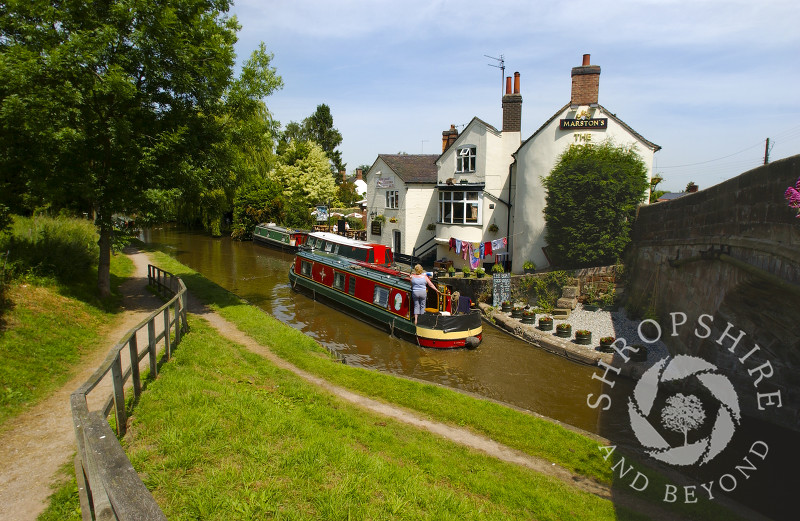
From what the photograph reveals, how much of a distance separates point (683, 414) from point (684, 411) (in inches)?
4.8

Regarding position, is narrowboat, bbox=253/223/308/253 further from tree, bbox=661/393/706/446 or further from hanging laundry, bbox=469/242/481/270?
tree, bbox=661/393/706/446

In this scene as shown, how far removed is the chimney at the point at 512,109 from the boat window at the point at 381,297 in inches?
454

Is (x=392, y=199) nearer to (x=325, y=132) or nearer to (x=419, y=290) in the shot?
(x=419, y=290)

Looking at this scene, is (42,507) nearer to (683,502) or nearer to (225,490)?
(225,490)

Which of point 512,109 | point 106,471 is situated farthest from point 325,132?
point 106,471

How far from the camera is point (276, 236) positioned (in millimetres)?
35594

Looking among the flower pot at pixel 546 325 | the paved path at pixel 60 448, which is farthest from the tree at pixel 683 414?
the flower pot at pixel 546 325

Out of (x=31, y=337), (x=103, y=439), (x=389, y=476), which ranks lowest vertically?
(x=389, y=476)

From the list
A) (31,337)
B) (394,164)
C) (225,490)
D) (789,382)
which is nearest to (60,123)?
(31,337)

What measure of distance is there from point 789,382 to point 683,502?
400 centimetres

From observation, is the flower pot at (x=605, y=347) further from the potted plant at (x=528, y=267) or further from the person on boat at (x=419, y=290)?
the potted plant at (x=528, y=267)

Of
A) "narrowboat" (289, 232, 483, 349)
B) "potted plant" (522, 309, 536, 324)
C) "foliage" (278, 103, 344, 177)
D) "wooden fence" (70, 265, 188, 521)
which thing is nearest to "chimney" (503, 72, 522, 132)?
"narrowboat" (289, 232, 483, 349)

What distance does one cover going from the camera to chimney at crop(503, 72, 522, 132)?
2233 cm

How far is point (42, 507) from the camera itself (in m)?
4.38
